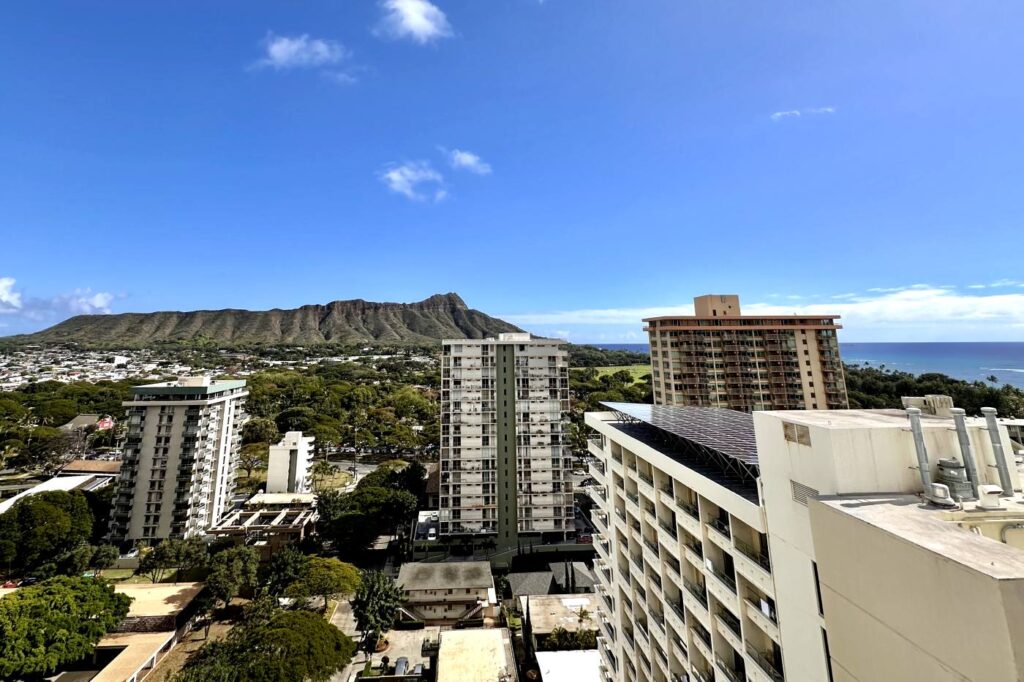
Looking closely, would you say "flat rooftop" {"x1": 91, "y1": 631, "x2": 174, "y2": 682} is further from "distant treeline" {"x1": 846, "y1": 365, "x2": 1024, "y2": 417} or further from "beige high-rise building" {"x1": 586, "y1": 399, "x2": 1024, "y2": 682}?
"distant treeline" {"x1": 846, "y1": 365, "x2": 1024, "y2": 417}

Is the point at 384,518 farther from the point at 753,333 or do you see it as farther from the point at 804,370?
the point at 804,370

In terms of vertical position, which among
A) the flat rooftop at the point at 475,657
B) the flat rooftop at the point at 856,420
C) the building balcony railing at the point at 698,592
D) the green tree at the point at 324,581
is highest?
the flat rooftop at the point at 856,420

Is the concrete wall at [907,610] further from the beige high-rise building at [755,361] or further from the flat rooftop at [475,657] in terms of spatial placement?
the beige high-rise building at [755,361]

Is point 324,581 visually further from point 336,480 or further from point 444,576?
point 336,480

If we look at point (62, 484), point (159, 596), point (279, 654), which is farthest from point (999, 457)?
point (62, 484)

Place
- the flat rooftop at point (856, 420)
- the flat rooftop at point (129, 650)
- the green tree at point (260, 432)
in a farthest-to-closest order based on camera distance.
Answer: the green tree at point (260, 432) → the flat rooftop at point (129, 650) → the flat rooftop at point (856, 420)

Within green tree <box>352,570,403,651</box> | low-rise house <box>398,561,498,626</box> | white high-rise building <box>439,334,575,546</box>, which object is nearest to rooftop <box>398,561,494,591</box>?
low-rise house <box>398,561,498,626</box>

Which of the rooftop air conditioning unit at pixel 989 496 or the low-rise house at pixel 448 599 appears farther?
the low-rise house at pixel 448 599

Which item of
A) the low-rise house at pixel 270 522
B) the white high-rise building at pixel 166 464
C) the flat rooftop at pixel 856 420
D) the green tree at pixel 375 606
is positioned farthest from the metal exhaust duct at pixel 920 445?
the white high-rise building at pixel 166 464
